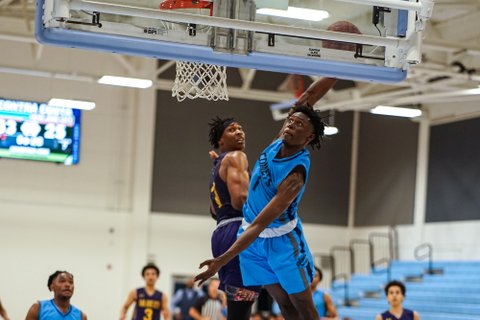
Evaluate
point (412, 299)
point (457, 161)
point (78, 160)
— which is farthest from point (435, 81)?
point (78, 160)

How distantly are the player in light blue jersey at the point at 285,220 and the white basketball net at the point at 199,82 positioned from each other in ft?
5.71

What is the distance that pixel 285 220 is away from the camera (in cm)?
611

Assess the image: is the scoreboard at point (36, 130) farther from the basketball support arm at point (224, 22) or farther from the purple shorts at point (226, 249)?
the basketball support arm at point (224, 22)

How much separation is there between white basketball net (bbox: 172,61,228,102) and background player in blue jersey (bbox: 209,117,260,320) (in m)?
0.63

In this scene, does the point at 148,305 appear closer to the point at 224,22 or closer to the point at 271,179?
the point at 224,22

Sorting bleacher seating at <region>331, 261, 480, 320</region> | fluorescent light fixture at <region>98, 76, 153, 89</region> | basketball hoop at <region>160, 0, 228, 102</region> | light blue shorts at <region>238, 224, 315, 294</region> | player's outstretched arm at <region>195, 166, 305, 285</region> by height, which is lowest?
bleacher seating at <region>331, 261, 480, 320</region>

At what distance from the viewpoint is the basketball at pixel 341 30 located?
707 cm

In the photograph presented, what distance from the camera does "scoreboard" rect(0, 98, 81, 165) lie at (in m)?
20.2

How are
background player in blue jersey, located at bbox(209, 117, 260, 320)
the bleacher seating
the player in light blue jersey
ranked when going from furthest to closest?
the bleacher seating
background player in blue jersey, located at bbox(209, 117, 260, 320)
the player in light blue jersey

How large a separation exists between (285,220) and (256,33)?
1.62m

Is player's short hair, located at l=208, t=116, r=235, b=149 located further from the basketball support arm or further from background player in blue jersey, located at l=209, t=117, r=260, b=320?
the basketball support arm

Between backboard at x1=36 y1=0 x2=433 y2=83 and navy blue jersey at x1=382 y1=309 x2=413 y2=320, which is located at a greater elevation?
backboard at x1=36 y1=0 x2=433 y2=83

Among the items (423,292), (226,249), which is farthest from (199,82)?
(423,292)

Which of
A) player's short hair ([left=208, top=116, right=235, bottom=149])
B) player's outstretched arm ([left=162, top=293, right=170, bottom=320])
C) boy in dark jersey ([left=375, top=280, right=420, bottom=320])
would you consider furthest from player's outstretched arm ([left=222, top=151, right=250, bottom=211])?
player's outstretched arm ([left=162, top=293, right=170, bottom=320])
